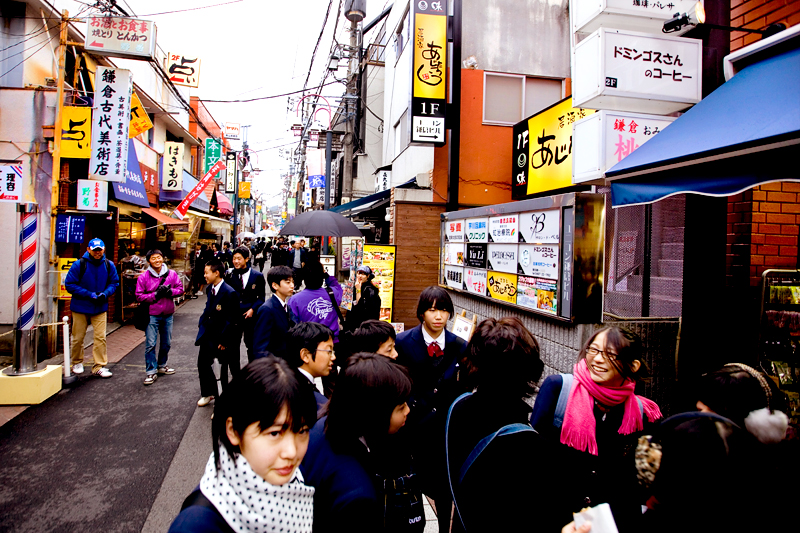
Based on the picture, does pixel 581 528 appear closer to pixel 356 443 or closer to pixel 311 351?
pixel 356 443

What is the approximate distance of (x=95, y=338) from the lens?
7.14 m

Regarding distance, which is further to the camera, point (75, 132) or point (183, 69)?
point (183, 69)

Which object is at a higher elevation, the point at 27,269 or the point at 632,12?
the point at 632,12

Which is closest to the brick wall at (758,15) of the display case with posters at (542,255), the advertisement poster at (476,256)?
the display case with posters at (542,255)

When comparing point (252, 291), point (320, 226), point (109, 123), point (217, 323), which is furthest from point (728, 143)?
point (109, 123)

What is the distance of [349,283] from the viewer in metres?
9.55

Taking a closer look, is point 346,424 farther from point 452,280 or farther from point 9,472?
point 452,280

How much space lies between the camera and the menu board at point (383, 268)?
30.5ft

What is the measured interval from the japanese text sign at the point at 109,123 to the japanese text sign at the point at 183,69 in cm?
1078

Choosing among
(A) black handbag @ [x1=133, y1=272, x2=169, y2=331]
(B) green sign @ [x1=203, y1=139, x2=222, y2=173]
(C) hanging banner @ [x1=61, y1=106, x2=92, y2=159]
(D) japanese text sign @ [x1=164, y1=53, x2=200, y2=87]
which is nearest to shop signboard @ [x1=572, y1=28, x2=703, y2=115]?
(A) black handbag @ [x1=133, y1=272, x2=169, y2=331]

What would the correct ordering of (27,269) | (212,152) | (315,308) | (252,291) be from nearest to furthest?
(315,308), (27,269), (252,291), (212,152)

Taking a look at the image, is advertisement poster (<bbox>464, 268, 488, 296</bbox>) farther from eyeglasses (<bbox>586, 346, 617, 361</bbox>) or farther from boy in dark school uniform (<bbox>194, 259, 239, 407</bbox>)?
eyeglasses (<bbox>586, 346, 617, 361</bbox>)

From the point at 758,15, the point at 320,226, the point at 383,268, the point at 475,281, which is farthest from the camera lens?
the point at 383,268

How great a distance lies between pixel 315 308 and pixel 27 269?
4991 mm
